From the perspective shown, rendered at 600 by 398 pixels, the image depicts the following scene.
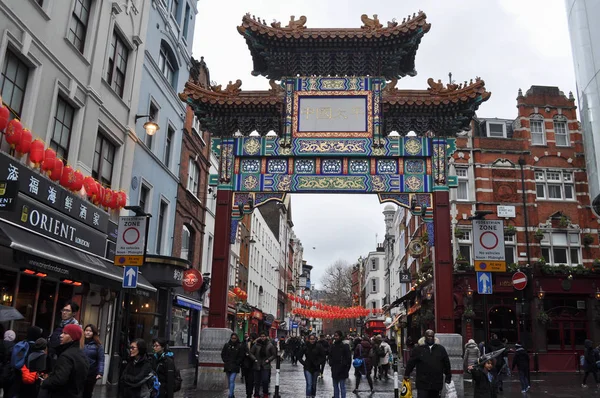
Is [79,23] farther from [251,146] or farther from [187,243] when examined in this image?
[187,243]

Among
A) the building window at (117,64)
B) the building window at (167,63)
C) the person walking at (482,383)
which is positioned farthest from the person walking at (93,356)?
the building window at (167,63)

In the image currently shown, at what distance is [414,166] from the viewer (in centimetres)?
1758

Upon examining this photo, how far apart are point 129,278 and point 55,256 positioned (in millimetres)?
1890

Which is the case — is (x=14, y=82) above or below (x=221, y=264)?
above

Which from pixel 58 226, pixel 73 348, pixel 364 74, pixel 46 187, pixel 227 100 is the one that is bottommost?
pixel 73 348

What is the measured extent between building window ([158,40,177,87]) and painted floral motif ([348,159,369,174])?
11.0 meters

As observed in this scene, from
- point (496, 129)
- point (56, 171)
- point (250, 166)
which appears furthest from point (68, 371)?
point (496, 129)

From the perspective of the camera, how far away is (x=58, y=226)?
575 inches

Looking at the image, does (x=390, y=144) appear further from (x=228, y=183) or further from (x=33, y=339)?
(x=33, y=339)

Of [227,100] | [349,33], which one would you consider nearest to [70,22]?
[227,100]

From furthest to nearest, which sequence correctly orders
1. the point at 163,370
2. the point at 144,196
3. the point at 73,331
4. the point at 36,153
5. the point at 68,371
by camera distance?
the point at 144,196 < the point at 36,153 < the point at 163,370 < the point at 73,331 < the point at 68,371

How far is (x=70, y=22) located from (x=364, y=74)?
9558 mm

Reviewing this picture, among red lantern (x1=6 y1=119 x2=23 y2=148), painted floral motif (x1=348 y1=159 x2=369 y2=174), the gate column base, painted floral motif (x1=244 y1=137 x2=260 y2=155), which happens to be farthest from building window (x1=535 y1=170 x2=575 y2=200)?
red lantern (x1=6 y1=119 x2=23 y2=148)

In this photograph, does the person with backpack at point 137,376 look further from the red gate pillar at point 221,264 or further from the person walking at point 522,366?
the person walking at point 522,366
